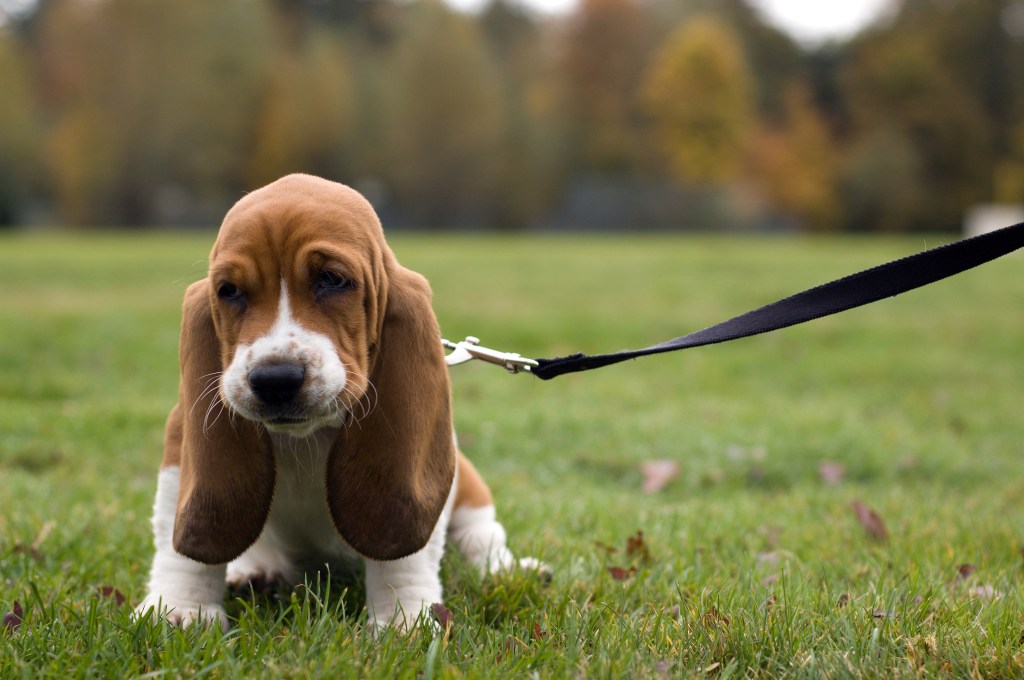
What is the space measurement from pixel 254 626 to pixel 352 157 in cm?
4925

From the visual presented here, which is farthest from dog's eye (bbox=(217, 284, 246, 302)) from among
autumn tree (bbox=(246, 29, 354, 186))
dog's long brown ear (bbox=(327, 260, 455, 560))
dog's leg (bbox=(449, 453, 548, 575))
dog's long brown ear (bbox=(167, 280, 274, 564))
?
autumn tree (bbox=(246, 29, 354, 186))

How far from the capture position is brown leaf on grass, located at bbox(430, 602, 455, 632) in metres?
2.67

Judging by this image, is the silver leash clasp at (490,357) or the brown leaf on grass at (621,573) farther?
the brown leaf on grass at (621,573)

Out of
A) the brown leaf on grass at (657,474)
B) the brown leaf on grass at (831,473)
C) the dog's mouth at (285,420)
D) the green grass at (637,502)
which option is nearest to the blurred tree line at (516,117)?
the green grass at (637,502)

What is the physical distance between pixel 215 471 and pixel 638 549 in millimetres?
1765

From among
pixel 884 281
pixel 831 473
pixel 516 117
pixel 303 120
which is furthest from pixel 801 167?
pixel 884 281

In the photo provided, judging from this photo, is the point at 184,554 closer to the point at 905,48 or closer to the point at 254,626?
the point at 254,626

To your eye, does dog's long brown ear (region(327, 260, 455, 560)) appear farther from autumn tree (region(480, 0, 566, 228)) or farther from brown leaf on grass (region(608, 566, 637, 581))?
autumn tree (region(480, 0, 566, 228))

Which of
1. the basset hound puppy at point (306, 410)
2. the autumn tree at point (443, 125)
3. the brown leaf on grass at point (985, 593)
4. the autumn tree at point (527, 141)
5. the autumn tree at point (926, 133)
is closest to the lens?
the basset hound puppy at point (306, 410)

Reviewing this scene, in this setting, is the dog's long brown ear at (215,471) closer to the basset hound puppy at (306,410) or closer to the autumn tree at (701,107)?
the basset hound puppy at (306,410)

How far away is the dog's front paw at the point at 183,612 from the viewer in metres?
2.59

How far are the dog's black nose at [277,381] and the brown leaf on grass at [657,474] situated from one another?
3.20 meters

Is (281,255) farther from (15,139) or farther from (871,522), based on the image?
(15,139)

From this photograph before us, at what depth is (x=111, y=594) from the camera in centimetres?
303
